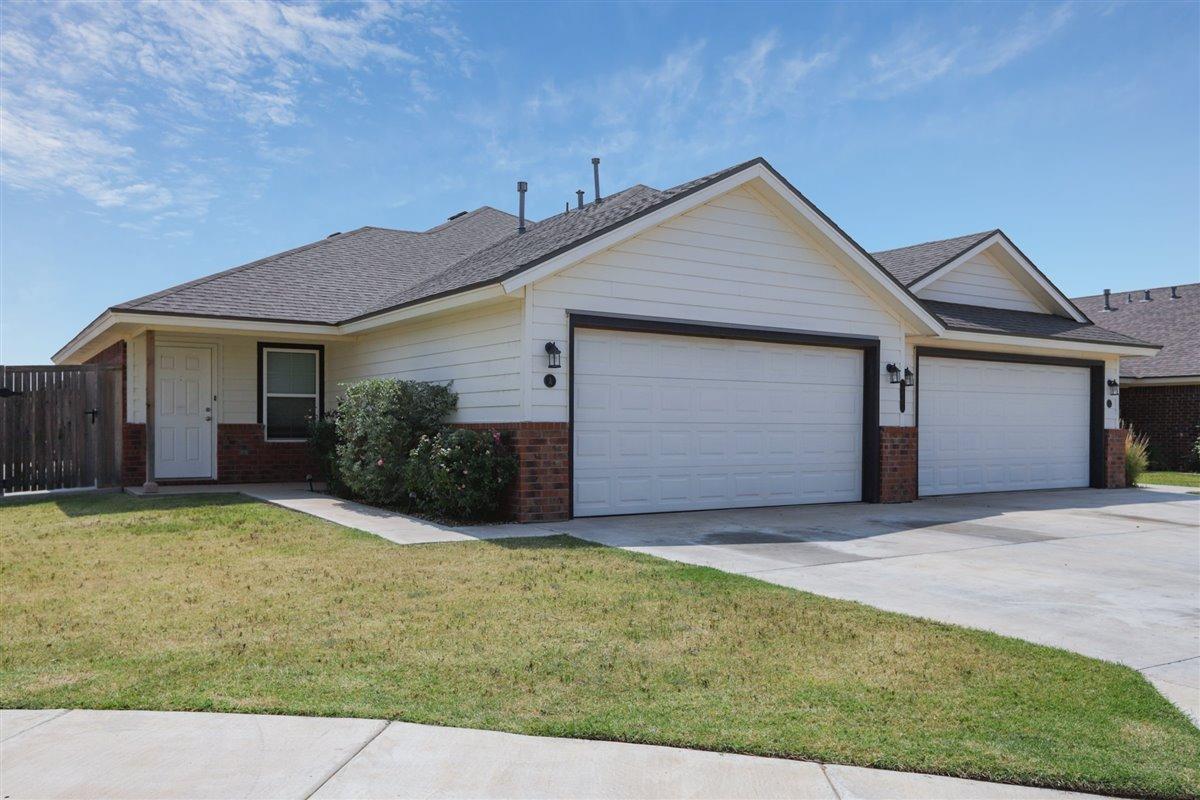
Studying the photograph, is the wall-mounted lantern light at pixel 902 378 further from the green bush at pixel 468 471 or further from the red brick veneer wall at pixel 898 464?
the green bush at pixel 468 471

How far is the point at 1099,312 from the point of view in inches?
1134

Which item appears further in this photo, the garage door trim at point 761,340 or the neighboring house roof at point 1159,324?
the neighboring house roof at point 1159,324

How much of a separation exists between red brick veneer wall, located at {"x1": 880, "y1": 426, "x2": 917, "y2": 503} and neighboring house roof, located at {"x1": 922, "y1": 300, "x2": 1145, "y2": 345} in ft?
7.34

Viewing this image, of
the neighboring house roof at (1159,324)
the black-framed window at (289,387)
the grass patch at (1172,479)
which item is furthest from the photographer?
the neighboring house roof at (1159,324)

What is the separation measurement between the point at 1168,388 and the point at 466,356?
66.8ft

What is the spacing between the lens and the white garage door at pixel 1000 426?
15141mm

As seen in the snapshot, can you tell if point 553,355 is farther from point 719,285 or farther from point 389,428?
point 719,285

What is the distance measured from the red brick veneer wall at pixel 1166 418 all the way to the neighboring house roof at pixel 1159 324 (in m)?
0.66

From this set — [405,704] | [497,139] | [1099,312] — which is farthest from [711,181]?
[1099,312]

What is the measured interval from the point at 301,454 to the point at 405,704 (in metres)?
12.8

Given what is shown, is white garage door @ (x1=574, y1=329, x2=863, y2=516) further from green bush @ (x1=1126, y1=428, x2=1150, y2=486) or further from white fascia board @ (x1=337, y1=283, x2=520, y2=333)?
green bush @ (x1=1126, y1=428, x2=1150, y2=486)

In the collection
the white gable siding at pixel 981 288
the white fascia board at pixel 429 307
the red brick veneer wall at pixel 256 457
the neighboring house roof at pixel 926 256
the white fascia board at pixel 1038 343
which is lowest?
the red brick veneer wall at pixel 256 457

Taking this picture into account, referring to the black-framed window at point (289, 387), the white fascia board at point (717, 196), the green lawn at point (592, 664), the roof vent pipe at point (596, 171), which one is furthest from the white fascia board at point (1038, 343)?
the black-framed window at point (289, 387)

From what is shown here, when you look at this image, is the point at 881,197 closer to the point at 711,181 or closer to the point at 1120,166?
the point at 1120,166
